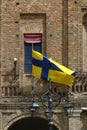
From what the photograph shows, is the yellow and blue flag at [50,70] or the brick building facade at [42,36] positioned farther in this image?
the brick building facade at [42,36]

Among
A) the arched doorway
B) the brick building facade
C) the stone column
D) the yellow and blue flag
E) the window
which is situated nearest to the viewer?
the yellow and blue flag

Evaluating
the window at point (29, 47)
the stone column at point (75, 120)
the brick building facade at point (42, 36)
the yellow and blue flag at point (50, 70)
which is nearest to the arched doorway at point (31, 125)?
the brick building facade at point (42, 36)

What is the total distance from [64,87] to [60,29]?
3852mm

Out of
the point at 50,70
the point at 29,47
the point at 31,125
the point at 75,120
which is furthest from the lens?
the point at 31,125

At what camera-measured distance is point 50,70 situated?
1934 inches

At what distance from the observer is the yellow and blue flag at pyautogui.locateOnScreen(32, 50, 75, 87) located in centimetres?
4881

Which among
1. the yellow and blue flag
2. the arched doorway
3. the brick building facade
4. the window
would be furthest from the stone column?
the arched doorway

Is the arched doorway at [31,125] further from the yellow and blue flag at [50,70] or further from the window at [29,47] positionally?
the yellow and blue flag at [50,70]

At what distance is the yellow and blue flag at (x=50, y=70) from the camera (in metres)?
48.8

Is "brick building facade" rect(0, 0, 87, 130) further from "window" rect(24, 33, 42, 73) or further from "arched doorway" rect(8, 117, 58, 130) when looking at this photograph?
"arched doorway" rect(8, 117, 58, 130)

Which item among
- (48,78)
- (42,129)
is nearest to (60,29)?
(48,78)

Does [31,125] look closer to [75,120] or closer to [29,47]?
[29,47]

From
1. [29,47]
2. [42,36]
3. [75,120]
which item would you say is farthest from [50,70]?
[42,36]

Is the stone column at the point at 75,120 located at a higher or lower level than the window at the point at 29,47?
lower
